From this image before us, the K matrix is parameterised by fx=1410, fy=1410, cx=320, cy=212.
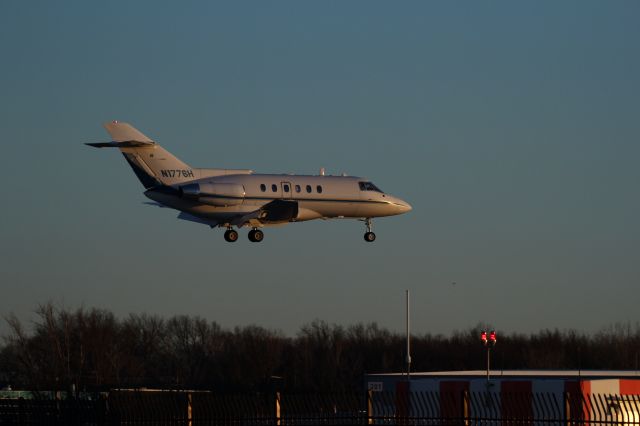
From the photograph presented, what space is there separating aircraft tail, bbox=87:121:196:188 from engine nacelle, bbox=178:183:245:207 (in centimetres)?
121

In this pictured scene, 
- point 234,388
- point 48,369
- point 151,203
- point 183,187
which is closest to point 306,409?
point 183,187

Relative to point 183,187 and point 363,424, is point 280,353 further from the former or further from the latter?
point 363,424

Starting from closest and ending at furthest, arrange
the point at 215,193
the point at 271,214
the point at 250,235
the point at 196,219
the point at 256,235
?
the point at 215,193 → the point at 271,214 → the point at 196,219 → the point at 256,235 → the point at 250,235

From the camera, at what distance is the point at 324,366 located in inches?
4309

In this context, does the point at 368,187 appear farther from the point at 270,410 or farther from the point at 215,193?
the point at 270,410

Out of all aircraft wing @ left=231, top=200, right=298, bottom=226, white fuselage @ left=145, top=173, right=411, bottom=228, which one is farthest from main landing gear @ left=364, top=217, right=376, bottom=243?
aircraft wing @ left=231, top=200, right=298, bottom=226

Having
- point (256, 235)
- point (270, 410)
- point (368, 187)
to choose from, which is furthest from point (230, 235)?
point (270, 410)

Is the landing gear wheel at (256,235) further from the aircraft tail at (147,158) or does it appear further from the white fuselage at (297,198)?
the aircraft tail at (147,158)

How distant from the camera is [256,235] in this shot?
Answer: 6291 centimetres

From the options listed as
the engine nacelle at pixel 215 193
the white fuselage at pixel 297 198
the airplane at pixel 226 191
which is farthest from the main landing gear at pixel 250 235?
the engine nacelle at pixel 215 193

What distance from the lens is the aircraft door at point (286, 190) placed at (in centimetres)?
6259

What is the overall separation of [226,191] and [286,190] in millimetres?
3477

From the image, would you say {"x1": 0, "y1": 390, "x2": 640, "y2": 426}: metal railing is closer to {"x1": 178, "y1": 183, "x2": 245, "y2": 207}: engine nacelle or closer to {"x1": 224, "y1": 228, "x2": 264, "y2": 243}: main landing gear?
{"x1": 178, "y1": 183, "x2": 245, "y2": 207}: engine nacelle

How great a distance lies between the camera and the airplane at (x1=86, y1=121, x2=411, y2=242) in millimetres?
59938
